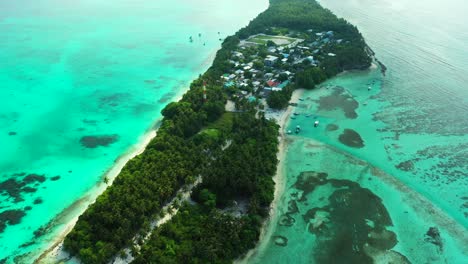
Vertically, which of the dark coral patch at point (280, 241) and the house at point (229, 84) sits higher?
the house at point (229, 84)

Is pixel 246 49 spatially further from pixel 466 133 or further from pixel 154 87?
pixel 466 133

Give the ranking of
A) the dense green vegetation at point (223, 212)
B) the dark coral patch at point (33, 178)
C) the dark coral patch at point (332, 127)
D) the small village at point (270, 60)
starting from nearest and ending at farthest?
the dense green vegetation at point (223, 212) < the dark coral patch at point (33, 178) < the dark coral patch at point (332, 127) < the small village at point (270, 60)

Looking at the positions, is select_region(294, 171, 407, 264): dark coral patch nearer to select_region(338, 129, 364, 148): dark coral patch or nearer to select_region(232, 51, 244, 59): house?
select_region(338, 129, 364, 148): dark coral patch

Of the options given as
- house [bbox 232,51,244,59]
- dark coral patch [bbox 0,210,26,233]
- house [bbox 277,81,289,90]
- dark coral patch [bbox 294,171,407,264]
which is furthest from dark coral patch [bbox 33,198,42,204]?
house [bbox 232,51,244,59]

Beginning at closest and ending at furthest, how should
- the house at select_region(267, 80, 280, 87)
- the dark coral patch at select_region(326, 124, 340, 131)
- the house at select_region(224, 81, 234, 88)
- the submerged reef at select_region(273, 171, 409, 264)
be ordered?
1. the submerged reef at select_region(273, 171, 409, 264)
2. the dark coral patch at select_region(326, 124, 340, 131)
3. the house at select_region(224, 81, 234, 88)
4. the house at select_region(267, 80, 280, 87)

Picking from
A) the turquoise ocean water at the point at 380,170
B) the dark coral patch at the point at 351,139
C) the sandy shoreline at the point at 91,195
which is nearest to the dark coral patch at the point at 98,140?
the sandy shoreline at the point at 91,195

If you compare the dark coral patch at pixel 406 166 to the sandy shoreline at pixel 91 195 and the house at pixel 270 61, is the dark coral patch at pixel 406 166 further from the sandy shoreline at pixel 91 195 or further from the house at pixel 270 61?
the house at pixel 270 61

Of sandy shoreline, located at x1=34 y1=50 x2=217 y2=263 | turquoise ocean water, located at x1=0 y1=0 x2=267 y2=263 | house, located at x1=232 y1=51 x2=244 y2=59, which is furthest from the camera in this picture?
house, located at x1=232 y1=51 x2=244 y2=59
